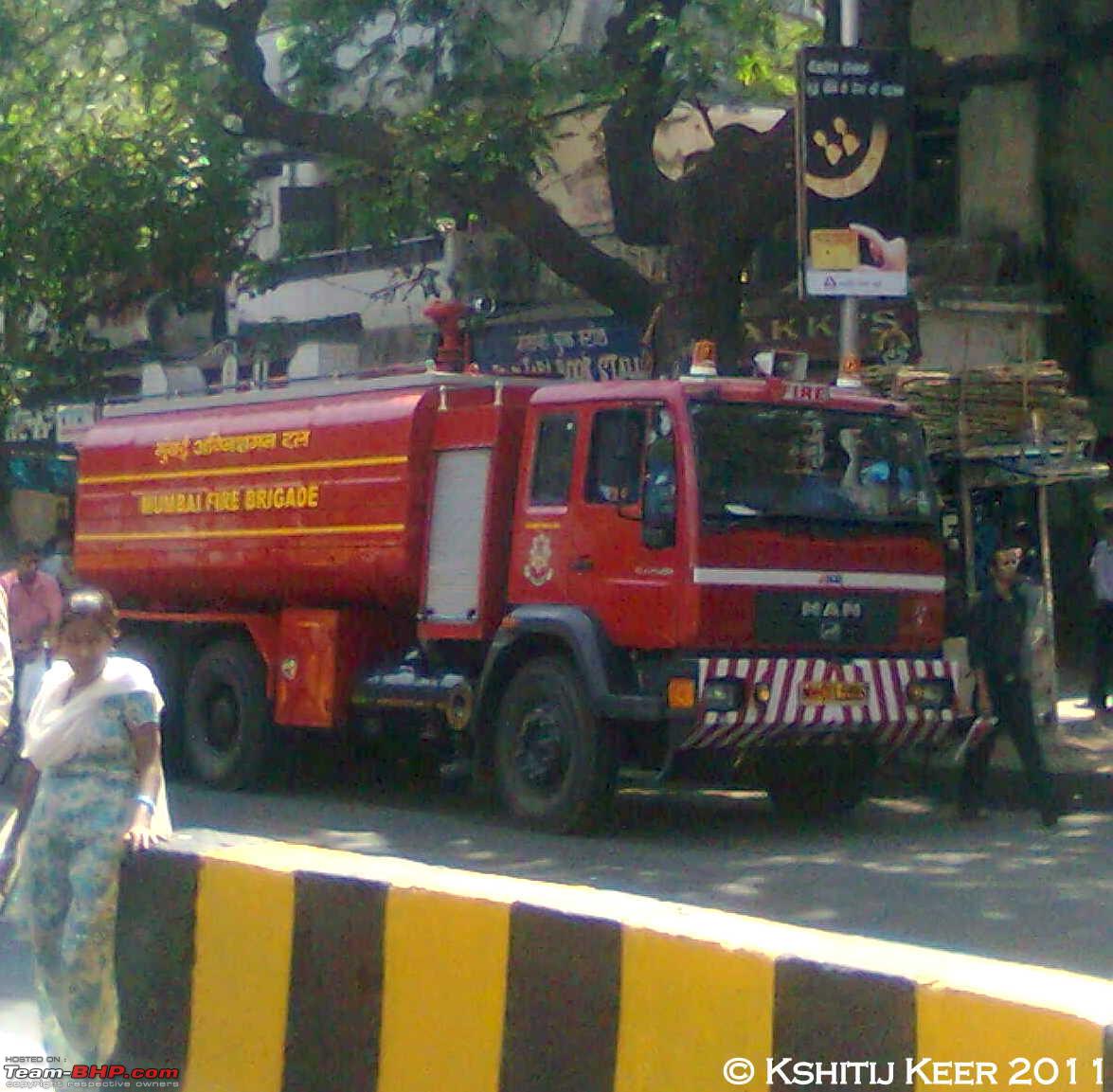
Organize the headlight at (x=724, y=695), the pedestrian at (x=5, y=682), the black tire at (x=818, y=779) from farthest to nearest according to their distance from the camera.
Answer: the black tire at (x=818, y=779) < the headlight at (x=724, y=695) < the pedestrian at (x=5, y=682)

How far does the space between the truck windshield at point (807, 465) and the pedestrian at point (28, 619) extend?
5739 mm

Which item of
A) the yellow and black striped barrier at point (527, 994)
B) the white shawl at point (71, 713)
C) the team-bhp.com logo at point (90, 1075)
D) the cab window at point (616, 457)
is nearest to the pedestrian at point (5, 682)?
the white shawl at point (71, 713)

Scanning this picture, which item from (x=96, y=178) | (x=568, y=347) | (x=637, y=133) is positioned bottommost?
→ (x=568, y=347)

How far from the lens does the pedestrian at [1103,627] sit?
16.5 metres

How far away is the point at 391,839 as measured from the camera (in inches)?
472

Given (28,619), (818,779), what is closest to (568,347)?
(28,619)

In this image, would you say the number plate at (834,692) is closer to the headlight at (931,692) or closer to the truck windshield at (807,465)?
the headlight at (931,692)

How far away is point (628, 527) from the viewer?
37.6ft

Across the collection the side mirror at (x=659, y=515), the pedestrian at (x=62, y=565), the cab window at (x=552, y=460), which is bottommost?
the pedestrian at (x=62, y=565)

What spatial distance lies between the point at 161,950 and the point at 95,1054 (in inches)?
13.2

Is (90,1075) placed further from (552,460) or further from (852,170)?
(852,170)

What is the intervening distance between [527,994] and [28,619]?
430 inches

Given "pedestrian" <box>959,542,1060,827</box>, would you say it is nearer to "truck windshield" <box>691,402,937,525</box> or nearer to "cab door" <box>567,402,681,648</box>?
"truck windshield" <box>691,402,937,525</box>

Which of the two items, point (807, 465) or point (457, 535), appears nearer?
point (807, 465)
